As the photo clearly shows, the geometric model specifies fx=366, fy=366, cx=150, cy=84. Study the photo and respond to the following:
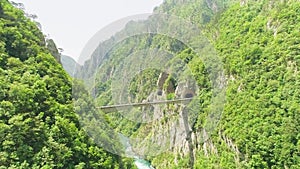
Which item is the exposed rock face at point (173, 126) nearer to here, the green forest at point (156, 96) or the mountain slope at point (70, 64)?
the green forest at point (156, 96)

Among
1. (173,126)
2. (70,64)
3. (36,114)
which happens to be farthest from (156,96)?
(36,114)

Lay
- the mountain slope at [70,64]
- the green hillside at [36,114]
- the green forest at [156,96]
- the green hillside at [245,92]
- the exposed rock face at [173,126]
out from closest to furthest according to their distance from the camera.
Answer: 1. the green hillside at [36,114]
2. the green forest at [156,96]
3. the mountain slope at [70,64]
4. the green hillside at [245,92]
5. the exposed rock face at [173,126]

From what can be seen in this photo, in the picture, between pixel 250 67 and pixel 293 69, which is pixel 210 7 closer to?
pixel 250 67

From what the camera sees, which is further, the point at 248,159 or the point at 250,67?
the point at 250,67

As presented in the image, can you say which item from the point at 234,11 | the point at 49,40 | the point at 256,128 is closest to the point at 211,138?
the point at 256,128

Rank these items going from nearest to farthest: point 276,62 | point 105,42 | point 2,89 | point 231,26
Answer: point 105,42
point 2,89
point 276,62
point 231,26

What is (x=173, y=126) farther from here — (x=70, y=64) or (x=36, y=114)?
(x=36, y=114)

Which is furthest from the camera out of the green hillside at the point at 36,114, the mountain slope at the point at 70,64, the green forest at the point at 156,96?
the mountain slope at the point at 70,64

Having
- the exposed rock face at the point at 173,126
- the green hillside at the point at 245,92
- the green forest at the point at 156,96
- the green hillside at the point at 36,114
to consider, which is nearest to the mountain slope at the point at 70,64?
the green forest at the point at 156,96

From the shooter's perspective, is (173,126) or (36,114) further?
(173,126)
